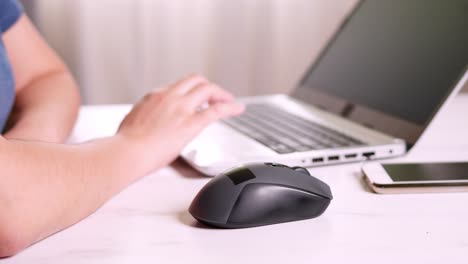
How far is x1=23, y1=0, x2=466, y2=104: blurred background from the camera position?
1.72 meters

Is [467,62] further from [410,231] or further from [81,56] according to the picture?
[81,56]

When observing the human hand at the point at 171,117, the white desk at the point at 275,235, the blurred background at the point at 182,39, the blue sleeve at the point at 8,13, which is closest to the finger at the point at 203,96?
the human hand at the point at 171,117

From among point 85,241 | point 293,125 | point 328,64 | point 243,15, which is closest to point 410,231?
point 85,241

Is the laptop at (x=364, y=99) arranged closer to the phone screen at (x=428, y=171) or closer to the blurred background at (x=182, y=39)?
the phone screen at (x=428, y=171)

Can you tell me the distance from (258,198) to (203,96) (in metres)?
0.30

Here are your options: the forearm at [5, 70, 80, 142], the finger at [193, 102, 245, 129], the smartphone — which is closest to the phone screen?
the smartphone

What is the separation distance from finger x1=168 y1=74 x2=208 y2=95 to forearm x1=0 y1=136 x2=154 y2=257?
18 cm

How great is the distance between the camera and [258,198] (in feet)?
1.59

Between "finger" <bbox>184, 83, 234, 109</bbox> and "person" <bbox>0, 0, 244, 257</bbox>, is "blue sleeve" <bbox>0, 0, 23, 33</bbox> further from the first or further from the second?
"finger" <bbox>184, 83, 234, 109</bbox>

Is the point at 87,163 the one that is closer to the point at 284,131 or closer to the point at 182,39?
the point at 284,131

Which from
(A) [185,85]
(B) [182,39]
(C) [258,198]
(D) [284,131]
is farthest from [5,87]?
(B) [182,39]

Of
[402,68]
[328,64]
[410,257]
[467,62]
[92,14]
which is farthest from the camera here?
[92,14]

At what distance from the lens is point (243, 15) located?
5.67ft

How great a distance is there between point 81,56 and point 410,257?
4.76 feet
